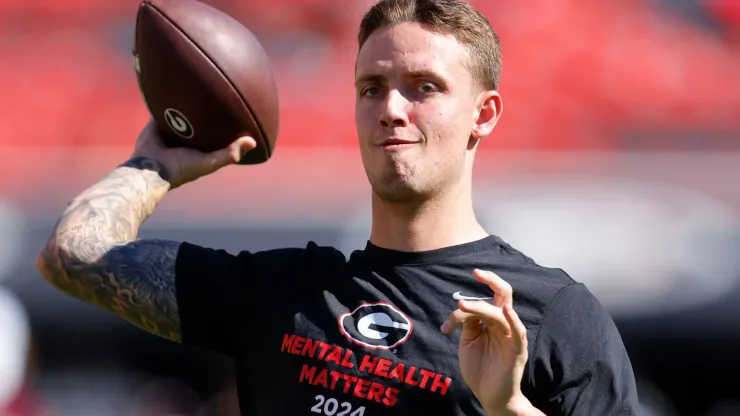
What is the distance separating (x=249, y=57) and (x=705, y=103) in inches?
217

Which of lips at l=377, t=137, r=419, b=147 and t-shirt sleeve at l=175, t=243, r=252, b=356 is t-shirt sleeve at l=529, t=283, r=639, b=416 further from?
t-shirt sleeve at l=175, t=243, r=252, b=356

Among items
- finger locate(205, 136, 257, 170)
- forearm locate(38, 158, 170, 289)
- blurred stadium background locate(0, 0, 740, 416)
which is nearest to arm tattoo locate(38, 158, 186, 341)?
forearm locate(38, 158, 170, 289)

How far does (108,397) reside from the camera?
6.19 meters

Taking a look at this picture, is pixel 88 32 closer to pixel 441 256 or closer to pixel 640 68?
pixel 640 68

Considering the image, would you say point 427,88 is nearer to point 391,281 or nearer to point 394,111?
point 394,111

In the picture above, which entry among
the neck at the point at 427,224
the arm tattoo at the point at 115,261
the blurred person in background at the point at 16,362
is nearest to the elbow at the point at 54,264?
the arm tattoo at the point at 115,261

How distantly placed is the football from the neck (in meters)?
0.59

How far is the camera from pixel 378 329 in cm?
206

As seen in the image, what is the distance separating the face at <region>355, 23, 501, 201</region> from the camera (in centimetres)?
208

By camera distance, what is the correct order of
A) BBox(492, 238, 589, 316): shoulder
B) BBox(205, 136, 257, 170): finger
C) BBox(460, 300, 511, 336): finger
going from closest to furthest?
BBox(460, 300, 511, 336): finger
BBox(492, 238, 589, 316): shoulder
BBox(205, 136, 257, 170): finger

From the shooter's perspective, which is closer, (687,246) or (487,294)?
(487,294)

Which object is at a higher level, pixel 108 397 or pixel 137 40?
pixel 137 40

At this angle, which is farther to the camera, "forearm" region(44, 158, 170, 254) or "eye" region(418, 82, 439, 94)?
"forearm" region(44, 158, 170, 254)

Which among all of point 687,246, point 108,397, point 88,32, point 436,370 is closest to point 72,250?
point 436,370
